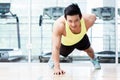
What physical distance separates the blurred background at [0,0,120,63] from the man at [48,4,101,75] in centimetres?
175

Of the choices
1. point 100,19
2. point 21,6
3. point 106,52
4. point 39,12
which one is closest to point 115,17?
point 100,19

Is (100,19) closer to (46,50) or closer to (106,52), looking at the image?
(106,52)

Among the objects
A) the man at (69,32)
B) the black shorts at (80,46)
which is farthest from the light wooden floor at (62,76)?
the black shorts at (80,46)

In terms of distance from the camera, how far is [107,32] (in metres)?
5.39

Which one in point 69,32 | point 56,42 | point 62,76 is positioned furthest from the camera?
point 69,32

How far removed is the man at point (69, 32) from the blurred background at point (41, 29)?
5.74 ft

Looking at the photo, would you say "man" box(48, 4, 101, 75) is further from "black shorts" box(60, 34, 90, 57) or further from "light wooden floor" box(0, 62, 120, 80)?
"light wooden floor" box(0, 62, 120, 80)

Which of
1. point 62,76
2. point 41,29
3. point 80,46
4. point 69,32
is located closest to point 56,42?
point 69,32

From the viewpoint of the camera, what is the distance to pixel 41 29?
5.49 metres

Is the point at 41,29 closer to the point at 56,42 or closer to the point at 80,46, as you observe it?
the point at 80,46

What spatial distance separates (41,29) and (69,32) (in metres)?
2.46

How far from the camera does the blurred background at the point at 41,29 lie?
5.13m

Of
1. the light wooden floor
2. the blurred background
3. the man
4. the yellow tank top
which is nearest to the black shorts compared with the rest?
the man

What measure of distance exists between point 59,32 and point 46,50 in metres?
2.54
